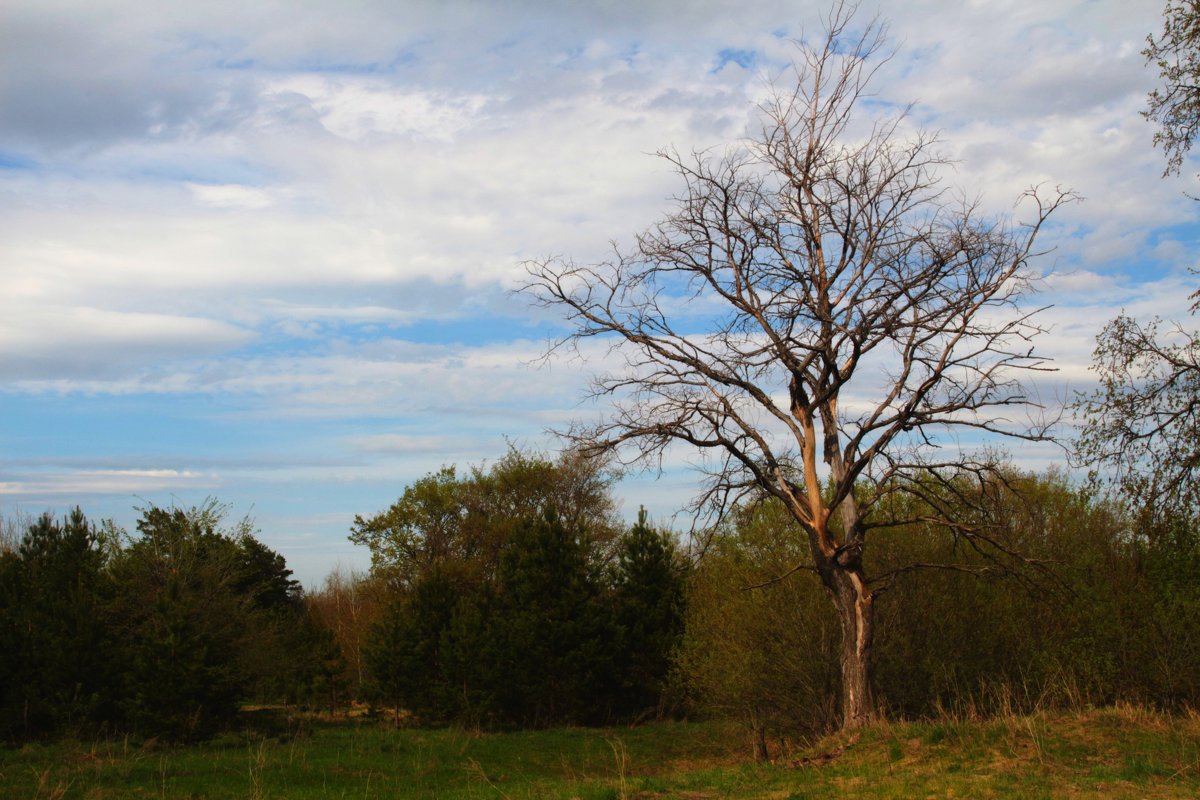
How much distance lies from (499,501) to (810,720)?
32.2 metres

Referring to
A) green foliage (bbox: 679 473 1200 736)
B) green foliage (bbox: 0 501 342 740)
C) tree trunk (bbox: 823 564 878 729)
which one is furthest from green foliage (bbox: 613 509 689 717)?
tree trunk (bbox: 823 564 878 729)

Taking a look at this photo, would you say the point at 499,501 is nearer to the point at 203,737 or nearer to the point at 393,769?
the point at 203,737

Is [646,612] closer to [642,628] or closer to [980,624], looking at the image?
[642,628]

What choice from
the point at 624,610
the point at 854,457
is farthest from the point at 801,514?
the point at 624,610

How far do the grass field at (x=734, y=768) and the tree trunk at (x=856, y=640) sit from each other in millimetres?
823

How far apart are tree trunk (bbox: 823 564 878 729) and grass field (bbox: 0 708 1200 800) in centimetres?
82

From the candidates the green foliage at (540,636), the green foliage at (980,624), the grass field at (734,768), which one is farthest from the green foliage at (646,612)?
the green foliage at (980,624)

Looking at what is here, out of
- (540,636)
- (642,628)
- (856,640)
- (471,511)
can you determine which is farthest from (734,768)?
(471,511)

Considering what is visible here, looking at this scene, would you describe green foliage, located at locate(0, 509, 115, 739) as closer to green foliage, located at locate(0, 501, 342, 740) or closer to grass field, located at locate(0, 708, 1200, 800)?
green foliage, located at locate(0, 501, 342, 740)

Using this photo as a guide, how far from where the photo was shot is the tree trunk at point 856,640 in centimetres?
1331

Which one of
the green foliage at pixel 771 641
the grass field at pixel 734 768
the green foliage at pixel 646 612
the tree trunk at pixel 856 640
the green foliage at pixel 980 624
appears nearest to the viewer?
the grass field at pixel 734 768

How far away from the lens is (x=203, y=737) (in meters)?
22.7

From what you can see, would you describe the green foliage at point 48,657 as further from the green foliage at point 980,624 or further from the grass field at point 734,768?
the green foliage at point 980,624

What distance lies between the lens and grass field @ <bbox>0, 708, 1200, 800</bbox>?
31.0 feet
